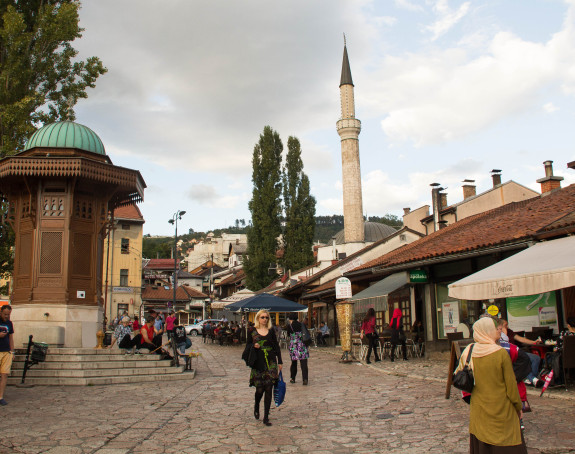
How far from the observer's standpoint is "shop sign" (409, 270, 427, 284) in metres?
15.8

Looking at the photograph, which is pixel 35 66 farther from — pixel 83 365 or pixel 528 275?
pixel 528 275

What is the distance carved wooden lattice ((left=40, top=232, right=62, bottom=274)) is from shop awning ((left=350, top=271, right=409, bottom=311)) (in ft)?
29.8

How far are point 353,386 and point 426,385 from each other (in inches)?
55.4

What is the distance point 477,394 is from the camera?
13.6 ft

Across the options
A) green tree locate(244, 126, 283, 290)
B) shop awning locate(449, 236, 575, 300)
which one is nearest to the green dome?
shop awning locate(449, 236, 575, 300)

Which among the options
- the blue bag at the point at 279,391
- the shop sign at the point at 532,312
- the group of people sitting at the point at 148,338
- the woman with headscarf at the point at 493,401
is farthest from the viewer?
the group of people sitting at the point at 148,338

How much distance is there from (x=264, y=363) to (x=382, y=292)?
1013 cm

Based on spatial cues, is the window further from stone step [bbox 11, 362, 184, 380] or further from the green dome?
stone step [bbox 11, 362, 184, 380]

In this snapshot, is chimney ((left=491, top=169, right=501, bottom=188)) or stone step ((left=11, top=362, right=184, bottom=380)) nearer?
stone step ((left=11, top=362, right=184, bottom=380))

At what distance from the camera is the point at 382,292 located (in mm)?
16797

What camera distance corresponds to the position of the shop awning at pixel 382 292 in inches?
659

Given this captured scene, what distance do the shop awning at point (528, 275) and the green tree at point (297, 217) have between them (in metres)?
31.3

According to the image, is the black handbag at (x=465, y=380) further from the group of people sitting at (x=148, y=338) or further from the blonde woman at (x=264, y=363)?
the group of people sitting at (x=148, y=338)

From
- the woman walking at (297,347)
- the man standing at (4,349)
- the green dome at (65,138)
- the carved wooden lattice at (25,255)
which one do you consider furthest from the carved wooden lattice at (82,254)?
the woman walking at (297,347)
